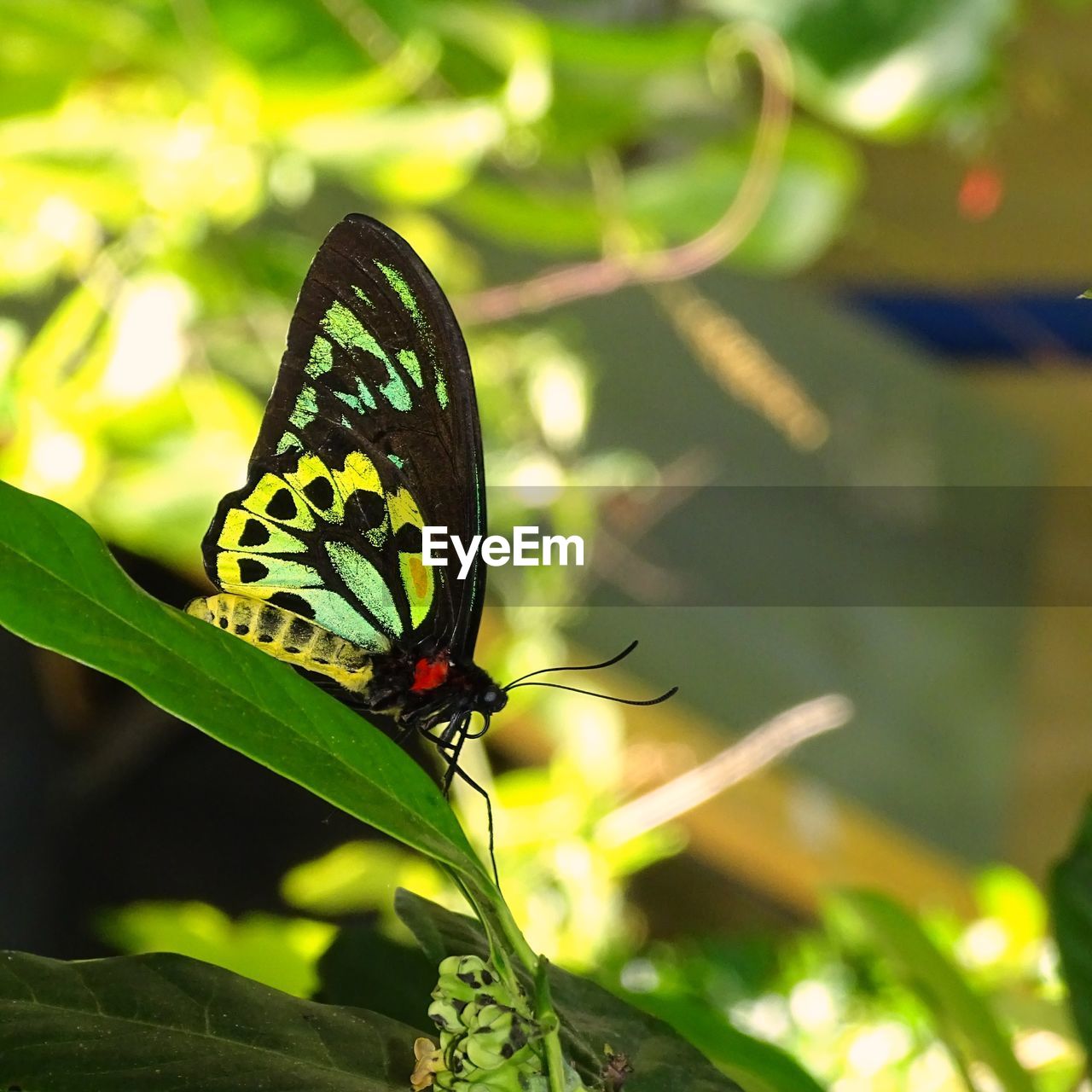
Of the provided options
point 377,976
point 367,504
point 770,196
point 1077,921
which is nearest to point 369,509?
point 367,504

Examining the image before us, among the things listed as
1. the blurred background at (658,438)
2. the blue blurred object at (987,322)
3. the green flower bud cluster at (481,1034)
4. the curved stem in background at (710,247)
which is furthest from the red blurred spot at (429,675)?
the blue blurred object at (987,322)

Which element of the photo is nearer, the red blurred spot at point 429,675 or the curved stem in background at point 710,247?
the red blurred spot at point 429,675

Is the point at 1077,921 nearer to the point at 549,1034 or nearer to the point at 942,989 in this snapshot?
the point at 942,989

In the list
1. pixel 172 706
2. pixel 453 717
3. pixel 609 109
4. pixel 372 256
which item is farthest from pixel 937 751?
pixel 172 706

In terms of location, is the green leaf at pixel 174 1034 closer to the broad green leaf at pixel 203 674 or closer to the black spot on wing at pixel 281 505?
the broad green leaf at pixel 203 674

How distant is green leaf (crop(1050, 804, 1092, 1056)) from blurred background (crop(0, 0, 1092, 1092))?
12 cm

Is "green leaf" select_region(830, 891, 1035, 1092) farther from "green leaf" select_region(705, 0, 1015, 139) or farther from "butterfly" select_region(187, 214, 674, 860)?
"green leaf" select_region(705, 0, 1015, 139)

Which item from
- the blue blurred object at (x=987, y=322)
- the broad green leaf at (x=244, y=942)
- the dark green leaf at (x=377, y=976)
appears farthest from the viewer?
the blue blurred object at (x=987, y=322)

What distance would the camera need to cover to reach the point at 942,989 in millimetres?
503

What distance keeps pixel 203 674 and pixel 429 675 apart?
0.22 metres

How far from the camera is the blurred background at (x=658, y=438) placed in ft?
2.75

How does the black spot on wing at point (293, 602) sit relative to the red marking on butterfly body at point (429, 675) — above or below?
above

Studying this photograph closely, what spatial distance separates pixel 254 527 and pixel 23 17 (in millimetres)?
562

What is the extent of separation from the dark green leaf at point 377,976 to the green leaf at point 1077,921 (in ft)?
0.76
